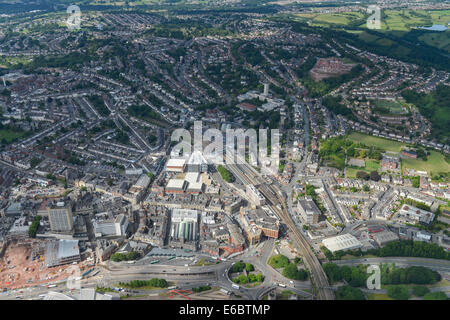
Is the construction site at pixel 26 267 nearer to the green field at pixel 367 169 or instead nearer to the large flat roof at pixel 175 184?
the large flat roof at pixel 175 184

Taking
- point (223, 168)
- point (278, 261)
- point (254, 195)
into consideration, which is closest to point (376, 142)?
point (223, 168)

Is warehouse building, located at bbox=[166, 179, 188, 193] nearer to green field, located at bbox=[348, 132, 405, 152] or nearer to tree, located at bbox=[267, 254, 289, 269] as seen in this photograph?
tree, located at bbox=[267, 254, 289, 269]

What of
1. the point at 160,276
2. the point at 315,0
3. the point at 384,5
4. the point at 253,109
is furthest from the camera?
the point at 315,0

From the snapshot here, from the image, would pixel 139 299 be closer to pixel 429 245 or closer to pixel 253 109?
pixel 429 245

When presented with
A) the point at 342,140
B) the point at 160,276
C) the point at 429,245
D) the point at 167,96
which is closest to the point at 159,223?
the point at 160,276

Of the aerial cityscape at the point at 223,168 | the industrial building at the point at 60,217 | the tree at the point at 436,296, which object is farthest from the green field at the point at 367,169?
the industrial building at the point at 60,217

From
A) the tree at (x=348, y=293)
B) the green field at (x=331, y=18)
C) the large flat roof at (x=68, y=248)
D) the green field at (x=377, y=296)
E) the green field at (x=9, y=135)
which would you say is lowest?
the green field at (x=377, y=296)
